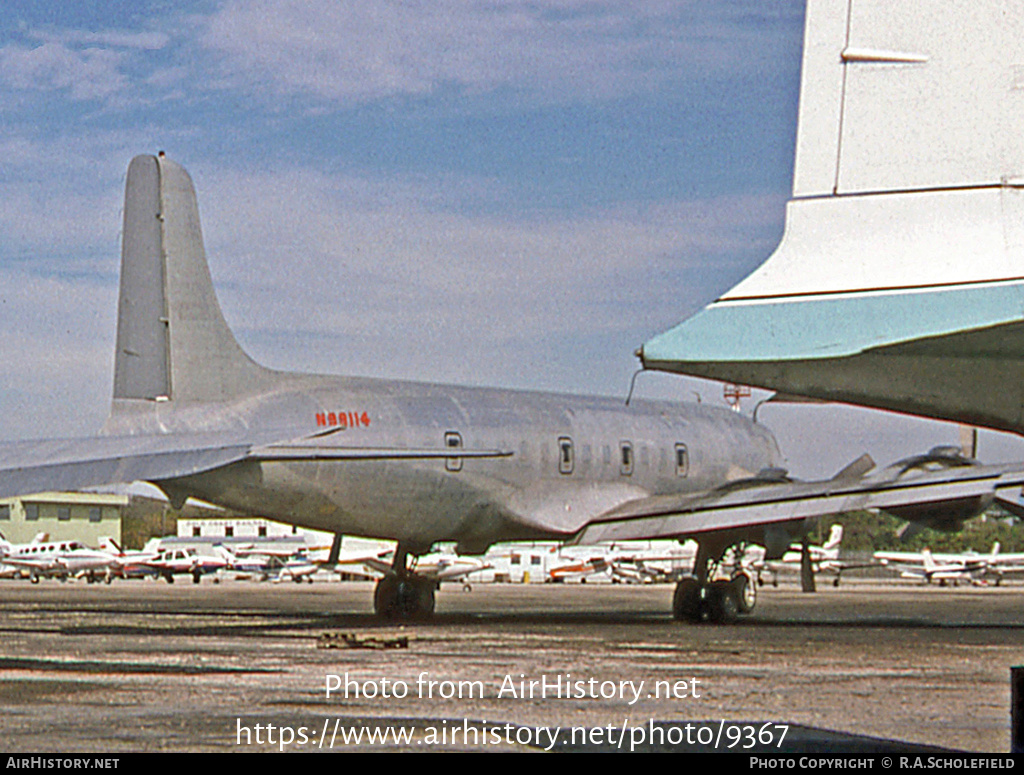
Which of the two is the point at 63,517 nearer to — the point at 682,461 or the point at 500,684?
the point at 682,461

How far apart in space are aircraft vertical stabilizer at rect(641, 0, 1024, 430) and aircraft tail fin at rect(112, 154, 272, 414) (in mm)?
16417

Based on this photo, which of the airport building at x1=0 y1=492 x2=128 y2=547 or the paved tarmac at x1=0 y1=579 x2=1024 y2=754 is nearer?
the paved tarmac at x1=0 y1=579 x2=1024 y2=754

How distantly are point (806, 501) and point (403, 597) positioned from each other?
8.03 meters

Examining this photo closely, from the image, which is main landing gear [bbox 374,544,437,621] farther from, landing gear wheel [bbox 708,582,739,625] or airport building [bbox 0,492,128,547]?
airport building [bbox 0,492,128,547]

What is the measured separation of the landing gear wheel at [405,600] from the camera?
25.6 metres

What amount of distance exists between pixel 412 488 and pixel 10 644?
695 cm

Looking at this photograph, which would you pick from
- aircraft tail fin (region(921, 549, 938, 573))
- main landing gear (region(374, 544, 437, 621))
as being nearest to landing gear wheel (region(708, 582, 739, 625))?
main landing gear (region(374, 544, 437, 621))

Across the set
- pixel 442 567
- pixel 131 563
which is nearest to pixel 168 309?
pixel 442 567

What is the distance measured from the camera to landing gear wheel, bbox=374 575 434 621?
25.6 meters

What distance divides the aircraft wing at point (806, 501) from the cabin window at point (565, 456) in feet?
3.99

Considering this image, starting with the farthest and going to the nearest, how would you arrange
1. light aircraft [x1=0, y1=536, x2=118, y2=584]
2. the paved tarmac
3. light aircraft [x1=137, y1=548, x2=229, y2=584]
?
light aircraft [x1=137, y1=548, x2=229, y2=584], light aircraft [x1=0, y1=536, x2=118, y2=584], the paved tarmac

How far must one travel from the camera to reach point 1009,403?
6.91 metres
